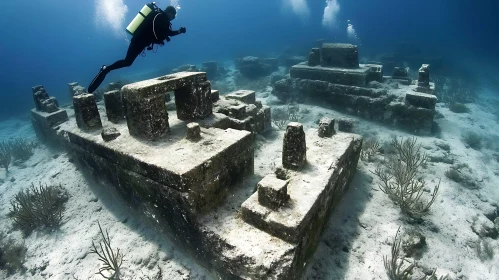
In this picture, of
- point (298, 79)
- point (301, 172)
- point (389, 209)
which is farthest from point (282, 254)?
point (298, 79)

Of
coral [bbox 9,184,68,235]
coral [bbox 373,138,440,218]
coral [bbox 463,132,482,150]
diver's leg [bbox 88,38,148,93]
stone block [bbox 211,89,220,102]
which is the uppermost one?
diver's leg [bbox 88,38,148,93]

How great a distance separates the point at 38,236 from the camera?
5.75 metres

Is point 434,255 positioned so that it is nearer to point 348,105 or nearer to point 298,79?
point 348,105

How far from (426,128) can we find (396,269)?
723 cm

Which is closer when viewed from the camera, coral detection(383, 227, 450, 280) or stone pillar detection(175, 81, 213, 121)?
coral detection(383, 227, 450, 280)

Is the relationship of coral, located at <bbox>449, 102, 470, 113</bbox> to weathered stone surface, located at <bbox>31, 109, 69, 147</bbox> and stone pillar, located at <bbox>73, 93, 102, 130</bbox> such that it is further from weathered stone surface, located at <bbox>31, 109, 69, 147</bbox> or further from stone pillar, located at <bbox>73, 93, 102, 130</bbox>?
weathered stone surface, located at <bbox>31, 109, 69, 147</bbox>

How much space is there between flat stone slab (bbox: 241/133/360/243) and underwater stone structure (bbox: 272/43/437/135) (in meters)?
5.44

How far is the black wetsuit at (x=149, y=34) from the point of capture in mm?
6168

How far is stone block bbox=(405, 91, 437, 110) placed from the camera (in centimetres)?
948

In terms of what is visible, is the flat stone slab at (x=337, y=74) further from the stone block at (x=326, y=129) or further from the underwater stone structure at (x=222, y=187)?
the underwater stone structure at (x=222, y=187)

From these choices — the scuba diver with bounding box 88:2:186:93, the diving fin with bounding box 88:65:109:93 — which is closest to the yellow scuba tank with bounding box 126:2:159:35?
the scuba diver with bounding box 88:2:186:93

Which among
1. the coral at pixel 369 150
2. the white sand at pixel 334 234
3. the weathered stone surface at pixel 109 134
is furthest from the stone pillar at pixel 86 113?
the coral at pixel 369 150

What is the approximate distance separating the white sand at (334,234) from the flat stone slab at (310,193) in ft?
2.65

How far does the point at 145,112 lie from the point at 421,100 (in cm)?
962
